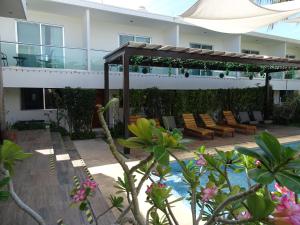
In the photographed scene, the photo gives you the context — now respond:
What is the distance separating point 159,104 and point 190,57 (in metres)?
4.32

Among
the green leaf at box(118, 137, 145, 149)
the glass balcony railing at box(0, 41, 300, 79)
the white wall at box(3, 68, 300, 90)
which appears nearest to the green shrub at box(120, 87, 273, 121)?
the white wall at box(3, 68, 300, 90)

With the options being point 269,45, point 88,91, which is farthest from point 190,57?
point 269,45

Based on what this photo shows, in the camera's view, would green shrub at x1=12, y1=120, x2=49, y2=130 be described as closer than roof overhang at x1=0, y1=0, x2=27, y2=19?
No

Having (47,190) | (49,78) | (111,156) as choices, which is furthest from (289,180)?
(49,78)

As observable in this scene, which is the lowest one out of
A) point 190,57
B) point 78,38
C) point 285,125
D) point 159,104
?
point 285,125

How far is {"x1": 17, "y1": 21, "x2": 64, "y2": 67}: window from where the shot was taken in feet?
38.4

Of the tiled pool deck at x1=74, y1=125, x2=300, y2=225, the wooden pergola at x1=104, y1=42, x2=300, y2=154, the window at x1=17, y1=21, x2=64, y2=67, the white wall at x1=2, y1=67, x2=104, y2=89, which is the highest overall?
the window at x1=17, y1=21, x2=64, y2=67

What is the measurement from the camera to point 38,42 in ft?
43.4

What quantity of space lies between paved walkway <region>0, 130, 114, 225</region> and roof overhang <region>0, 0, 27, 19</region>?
449cm

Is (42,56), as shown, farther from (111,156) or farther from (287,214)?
(287,214)

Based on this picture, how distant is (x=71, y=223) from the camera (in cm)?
385

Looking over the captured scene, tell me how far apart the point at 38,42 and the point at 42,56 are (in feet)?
5.73

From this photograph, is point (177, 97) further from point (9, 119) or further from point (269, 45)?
point (269, 45)

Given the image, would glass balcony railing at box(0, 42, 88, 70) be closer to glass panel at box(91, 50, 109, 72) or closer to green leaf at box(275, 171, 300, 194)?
glass panel at box(91, 50, 109, 72)
